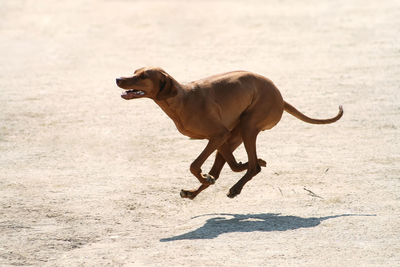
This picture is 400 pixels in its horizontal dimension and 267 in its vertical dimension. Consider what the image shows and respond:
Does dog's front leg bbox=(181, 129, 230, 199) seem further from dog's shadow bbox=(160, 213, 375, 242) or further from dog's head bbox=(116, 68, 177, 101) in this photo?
dog's head bbox=(116, 68, 177, 101)

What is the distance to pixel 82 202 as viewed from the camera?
10.8 metres

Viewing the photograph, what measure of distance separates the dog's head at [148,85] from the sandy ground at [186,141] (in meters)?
1.58

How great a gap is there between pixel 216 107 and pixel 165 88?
75cm

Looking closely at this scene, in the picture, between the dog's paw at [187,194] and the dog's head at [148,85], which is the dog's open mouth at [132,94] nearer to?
the dog's head at [148,85]

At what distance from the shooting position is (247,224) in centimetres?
969

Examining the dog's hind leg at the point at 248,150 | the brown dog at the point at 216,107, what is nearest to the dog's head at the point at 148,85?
the brown dog at the point at 216,107

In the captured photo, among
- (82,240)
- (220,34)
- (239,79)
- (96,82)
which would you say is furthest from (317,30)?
(82,240)

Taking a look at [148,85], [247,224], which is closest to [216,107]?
[148,85]

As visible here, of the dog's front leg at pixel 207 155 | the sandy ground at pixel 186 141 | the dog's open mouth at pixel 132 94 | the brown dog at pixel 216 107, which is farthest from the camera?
the dog's front leg at pixel 207 155

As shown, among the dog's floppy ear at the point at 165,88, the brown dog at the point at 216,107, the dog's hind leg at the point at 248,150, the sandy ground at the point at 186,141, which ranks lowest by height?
the sandy ground at the point at 186,141

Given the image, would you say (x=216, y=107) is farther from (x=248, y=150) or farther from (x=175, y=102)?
(x=248, y=150)

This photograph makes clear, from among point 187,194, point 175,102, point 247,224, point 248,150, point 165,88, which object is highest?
point 165,88

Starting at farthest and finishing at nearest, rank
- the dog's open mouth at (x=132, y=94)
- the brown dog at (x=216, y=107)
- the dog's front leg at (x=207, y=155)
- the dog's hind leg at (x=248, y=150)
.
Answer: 1. the dog's hind leg at (x=248, y=150)
2. the dog's front leg at (x=207, y=155)
3. the brown dog at (x=216, y=107)
4. the dog's open mouth at (x=132, y=94)

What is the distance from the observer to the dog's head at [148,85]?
30.5 feet
